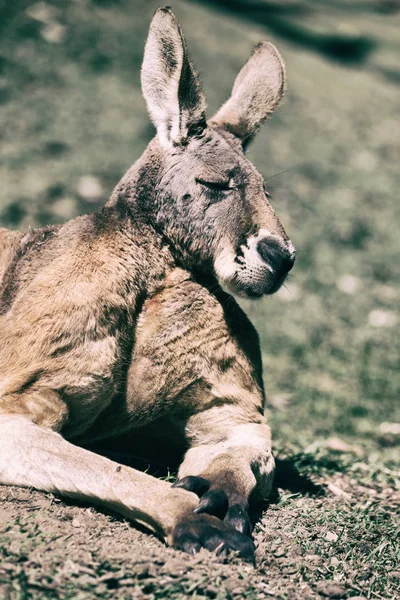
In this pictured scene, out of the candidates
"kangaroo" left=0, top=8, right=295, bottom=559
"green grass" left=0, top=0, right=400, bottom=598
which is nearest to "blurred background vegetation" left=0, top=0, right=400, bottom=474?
"green grass" left=0, top=0, right=400, bottom=598

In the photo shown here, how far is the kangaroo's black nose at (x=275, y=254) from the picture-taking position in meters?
3.32

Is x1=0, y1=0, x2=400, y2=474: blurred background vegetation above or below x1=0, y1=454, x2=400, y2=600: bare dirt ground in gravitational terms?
below

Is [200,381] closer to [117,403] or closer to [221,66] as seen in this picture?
[117,403]

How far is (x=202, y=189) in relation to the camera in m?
3.46

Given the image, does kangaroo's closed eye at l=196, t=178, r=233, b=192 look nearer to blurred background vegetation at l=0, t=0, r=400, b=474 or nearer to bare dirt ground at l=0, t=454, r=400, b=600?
bare dirt ground at l=0, t=454, r=400, b=600

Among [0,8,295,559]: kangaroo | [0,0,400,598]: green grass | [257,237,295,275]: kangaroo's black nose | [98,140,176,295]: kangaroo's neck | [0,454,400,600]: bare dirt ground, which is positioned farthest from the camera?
[0,0,400,598]: green grass

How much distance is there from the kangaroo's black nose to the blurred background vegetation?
1.71m

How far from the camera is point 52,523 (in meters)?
2.89

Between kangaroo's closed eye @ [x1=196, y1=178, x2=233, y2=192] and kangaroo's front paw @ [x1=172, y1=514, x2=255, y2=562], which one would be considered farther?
kangaroo's closed eye @ [x1=196, y1=178, x2=233, y2=192]

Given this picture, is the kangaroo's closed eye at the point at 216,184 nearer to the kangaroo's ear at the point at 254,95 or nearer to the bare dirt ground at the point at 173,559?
the kangaroo's ear at the point at 254,95

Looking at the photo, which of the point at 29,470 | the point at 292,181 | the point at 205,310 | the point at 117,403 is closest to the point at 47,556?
the point at 29,470

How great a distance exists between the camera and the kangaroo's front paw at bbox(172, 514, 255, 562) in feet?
8.96

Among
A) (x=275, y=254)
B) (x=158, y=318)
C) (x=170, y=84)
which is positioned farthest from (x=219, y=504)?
(x=170, y=84)

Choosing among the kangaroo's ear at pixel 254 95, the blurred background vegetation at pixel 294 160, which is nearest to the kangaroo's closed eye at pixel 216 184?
the kangaroo's ear at pixel 254 95
